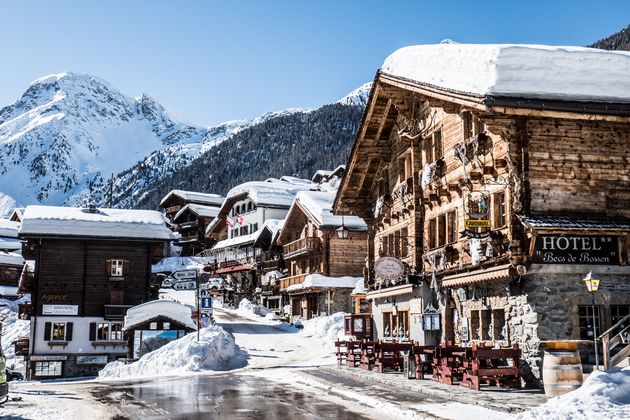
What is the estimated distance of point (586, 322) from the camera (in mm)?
18422

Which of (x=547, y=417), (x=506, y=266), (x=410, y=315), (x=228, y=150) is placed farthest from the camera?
(x=228, y=150)

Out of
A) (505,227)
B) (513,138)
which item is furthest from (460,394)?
(513,138)

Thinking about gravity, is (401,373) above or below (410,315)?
below

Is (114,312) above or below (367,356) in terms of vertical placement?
above

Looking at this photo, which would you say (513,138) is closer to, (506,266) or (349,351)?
(506,266)

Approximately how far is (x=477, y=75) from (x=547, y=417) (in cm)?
1125

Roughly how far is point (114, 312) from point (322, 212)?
1546cm

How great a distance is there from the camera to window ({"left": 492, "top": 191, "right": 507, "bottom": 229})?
2017 centimetres

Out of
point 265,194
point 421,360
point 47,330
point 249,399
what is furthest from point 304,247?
point 249,399

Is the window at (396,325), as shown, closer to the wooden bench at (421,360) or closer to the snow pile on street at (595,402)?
A: the wooden bench at (421,360)

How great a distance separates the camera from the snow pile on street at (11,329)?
165 feet

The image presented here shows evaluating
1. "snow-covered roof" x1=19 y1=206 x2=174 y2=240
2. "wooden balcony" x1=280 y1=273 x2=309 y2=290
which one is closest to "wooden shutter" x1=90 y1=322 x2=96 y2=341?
"snow-covered roof" x1=19 y1=206 x2=174 y2=240

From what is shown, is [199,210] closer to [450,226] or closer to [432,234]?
[432,234]

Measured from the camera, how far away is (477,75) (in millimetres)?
19750
